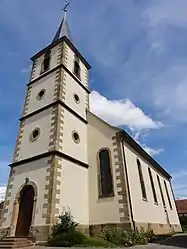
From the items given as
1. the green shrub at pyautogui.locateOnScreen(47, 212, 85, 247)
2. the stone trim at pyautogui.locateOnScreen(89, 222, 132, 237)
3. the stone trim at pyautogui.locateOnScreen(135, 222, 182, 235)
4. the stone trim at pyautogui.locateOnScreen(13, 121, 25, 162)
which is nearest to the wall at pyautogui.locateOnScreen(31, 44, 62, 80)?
the stone trim at pyautogui.locateOnScreen(13, 121, 25, 162)

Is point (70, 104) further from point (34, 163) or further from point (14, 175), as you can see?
point (14, 175)

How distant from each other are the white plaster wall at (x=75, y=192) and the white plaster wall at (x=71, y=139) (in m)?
0.81

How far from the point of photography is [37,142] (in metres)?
13.3

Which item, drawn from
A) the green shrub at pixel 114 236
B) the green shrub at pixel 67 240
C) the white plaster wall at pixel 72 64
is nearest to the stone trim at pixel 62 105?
the white plaster wall at pixel 72 64

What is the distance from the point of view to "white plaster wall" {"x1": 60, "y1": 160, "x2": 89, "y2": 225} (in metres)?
11.3

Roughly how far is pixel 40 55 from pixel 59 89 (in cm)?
684

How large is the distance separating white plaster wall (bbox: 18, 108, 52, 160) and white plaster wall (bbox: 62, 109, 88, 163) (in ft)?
3.52

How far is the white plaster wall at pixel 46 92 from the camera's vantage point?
601 inches

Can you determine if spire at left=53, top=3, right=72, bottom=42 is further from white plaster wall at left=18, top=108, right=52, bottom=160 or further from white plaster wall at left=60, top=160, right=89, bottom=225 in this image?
white plaster wall at left=60, top=160, right=89, bottom=225

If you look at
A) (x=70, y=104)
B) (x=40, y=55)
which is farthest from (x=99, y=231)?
(x=40, y=55)

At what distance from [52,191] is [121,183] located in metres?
3.92

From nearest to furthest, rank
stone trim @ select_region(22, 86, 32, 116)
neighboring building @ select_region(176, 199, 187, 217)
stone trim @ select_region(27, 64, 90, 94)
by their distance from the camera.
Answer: stone trim @ select_region(22, 86, 32, 116) < stone trim @ select_region(27, 64, 90, 94) < neighboring building @ select_region(176, 199, 187, 217)

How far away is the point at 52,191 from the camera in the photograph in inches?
417

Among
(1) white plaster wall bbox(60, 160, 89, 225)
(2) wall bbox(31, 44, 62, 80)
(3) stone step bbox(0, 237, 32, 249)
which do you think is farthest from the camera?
(2) wall bbox(31, 44, 62, 80)
